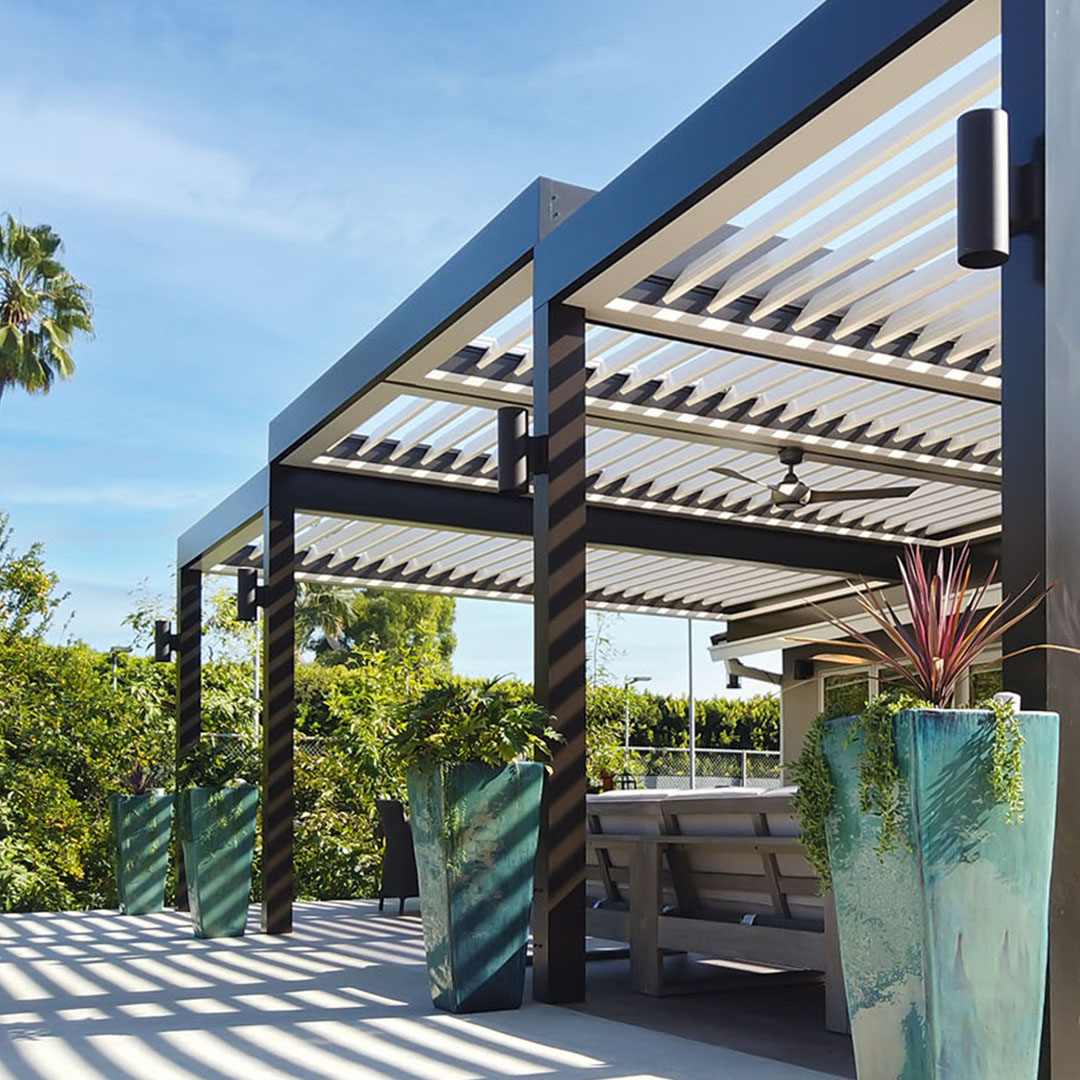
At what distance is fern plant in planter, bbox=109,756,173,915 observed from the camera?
1054cm

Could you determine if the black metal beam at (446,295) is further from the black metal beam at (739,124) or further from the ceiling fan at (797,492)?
the ceiling fan at (797,492)

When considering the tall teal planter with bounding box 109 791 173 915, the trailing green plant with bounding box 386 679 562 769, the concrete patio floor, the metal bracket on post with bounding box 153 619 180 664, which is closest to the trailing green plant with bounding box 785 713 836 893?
the concrete patio floor

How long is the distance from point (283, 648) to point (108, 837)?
183 inches

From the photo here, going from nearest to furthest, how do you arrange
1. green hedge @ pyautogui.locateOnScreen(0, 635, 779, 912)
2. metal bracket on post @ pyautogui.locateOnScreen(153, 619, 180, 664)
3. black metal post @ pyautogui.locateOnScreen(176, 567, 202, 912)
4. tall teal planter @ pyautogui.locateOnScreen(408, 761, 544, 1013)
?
tall teal planter @ pyautogui.locateOnScreen(408, 761, 544, 1013) < black metal post @ pyautogui.locateOnScreen(176, 567, 202, 912) < metal bracket on post @ pyautogui.locateOnScreen(153, 619, 180, 664) < green hedge @ pyautogui.locateOnScreen(0, 635, 779, 912)

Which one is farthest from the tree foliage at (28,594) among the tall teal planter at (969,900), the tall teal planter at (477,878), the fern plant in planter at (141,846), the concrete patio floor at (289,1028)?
the tall teal planter at (969,900)

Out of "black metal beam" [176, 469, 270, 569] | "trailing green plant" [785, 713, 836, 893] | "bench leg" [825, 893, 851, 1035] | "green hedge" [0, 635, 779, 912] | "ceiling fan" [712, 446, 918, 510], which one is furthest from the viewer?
"green hedge" [0, 635, 779, 912]

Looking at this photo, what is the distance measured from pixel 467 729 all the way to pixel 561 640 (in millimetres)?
614

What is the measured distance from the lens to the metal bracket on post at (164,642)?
11.9m

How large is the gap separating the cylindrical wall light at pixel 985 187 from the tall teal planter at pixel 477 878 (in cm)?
304

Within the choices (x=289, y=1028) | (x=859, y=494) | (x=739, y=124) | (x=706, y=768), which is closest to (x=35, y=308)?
(x=706, y=768)

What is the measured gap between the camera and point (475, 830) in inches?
219

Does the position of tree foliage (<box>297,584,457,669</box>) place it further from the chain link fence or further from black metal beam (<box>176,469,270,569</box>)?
black metal beam (<box>176,469,270,569</box>)

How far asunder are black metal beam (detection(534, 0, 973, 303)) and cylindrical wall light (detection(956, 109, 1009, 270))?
0.70 meters

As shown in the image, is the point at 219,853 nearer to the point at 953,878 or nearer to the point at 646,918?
the point at 646,918
